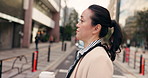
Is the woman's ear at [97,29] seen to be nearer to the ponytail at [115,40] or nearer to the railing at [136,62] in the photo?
the ponytail at [115,40]

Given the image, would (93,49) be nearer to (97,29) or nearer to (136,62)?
(97,29)

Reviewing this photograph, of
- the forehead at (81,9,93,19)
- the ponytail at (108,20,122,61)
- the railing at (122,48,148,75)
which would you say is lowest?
the railing at (122,48,148,75)

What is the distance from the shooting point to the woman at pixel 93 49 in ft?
3.52

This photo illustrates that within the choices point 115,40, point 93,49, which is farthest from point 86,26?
point 115,40

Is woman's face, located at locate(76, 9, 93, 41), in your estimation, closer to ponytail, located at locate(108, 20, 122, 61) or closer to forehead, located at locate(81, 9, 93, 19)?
forehead, located at locate(81, 9, 93, 19)

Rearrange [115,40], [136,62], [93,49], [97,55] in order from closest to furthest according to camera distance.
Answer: [97,55], [93,49], [115,40], [136,62]

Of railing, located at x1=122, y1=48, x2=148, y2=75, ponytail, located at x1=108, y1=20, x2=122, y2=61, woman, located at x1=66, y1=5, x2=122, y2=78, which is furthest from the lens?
railing, located at x1=122, y1=48, x2=148, y2=75

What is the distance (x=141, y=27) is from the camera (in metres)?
39.2

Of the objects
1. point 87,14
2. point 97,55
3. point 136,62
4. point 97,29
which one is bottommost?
point 136,62

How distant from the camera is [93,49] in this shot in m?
1.21

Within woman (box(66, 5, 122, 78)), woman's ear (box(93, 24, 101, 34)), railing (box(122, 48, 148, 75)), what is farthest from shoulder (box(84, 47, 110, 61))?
railing (box(122, 48, 148, 75))

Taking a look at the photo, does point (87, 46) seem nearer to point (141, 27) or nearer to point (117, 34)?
point (117, 34)

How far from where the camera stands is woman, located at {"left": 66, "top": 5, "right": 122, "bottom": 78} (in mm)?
1074

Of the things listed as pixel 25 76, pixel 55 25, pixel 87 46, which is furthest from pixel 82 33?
pixel 55 25
